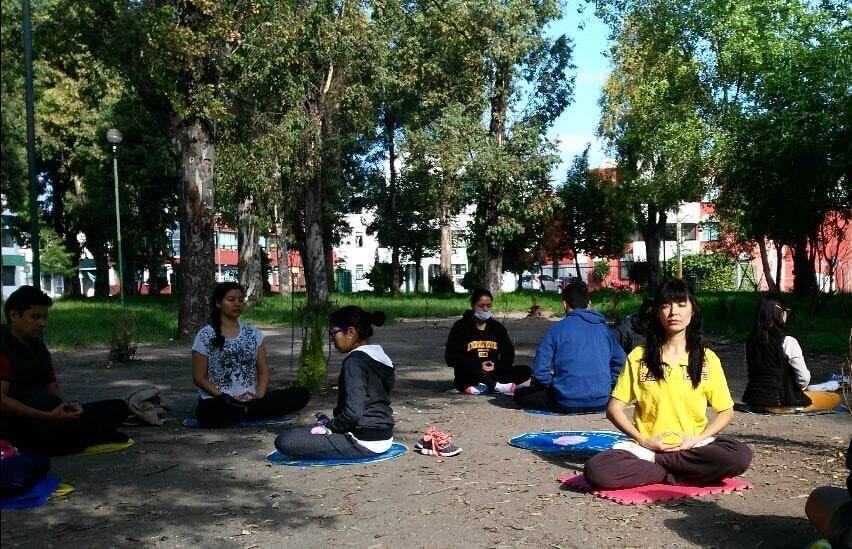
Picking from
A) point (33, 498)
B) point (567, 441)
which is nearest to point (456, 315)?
point (567, 441)

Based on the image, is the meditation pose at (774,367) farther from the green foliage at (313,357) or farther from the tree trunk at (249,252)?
the tree trunk at (249,252)

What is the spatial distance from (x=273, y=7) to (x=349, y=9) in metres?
9.46

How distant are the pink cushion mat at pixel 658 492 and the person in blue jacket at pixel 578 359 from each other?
331 cm

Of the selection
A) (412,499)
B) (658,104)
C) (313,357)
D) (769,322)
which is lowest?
(412,499)

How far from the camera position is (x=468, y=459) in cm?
764

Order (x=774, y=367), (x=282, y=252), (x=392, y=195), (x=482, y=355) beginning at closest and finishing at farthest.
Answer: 1. (x=774, y=367)
2. (x=482, y=355)
3. (x=282, y=252)
4. (x=392, y=195)

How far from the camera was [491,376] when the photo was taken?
1182 centimetres

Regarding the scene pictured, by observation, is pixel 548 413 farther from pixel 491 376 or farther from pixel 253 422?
pixel 253 422

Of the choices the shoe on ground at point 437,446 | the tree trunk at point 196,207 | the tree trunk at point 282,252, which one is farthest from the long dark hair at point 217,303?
the tree trunk at point 282,252

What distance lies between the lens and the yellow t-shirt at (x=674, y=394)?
604cm

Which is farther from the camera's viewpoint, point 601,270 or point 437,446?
point 601,270

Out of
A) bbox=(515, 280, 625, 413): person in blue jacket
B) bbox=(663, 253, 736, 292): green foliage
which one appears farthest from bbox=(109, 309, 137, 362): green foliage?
bbox=(663, 253, 736, 292): green foliage

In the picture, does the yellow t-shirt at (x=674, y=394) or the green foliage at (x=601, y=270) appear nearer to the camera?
the yellow t-shirt at (x=674, y=394)

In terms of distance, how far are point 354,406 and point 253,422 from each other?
284cm
